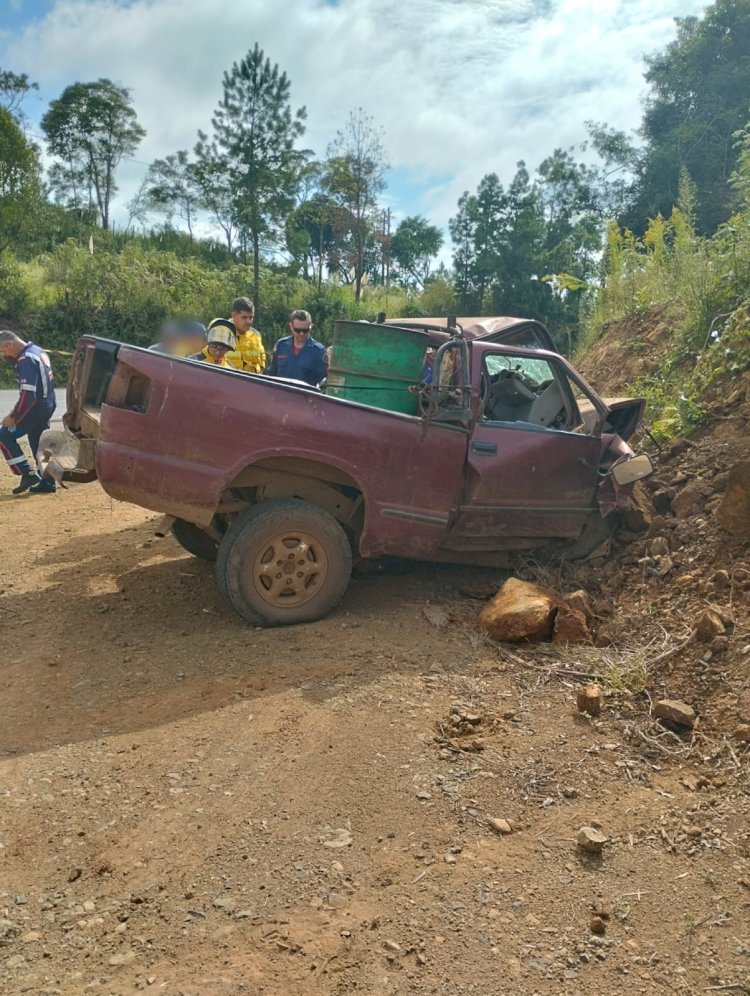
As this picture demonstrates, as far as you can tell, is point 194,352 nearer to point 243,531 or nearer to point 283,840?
point 243,531

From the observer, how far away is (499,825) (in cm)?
273

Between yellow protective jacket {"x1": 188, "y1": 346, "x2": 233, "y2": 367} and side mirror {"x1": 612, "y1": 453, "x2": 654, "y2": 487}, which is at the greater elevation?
yellow protective jacket {"x1": 188, "y1": 346, "x2": 233, "y2": 367}

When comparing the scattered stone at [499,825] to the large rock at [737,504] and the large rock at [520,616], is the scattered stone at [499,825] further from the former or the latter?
the large rock at [737,504]

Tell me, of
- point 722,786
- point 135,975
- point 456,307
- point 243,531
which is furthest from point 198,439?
point 456,307

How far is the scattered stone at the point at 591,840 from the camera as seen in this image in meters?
2.60

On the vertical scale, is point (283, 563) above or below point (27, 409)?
below

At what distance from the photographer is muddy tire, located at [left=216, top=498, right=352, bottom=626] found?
4152mm

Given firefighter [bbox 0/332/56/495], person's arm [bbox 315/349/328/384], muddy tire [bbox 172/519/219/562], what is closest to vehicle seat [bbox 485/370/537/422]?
person's arm [bbox 315/349/328/384]

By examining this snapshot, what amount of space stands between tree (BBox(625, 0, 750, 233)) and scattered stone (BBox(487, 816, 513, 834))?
25.0m

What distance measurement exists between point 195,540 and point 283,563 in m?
1.29

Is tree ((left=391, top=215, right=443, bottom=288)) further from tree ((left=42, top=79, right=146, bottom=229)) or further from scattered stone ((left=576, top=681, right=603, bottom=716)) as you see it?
scattered stone ((left=576, top=681, right=603, bottom=716))

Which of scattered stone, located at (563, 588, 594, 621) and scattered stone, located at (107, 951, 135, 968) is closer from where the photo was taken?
scattered stone, located at (107, 951, 135, 968)

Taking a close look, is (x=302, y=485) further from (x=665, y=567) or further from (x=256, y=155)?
(x=256, y=155)

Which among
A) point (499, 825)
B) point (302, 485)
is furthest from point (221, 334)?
point (499, 825)
